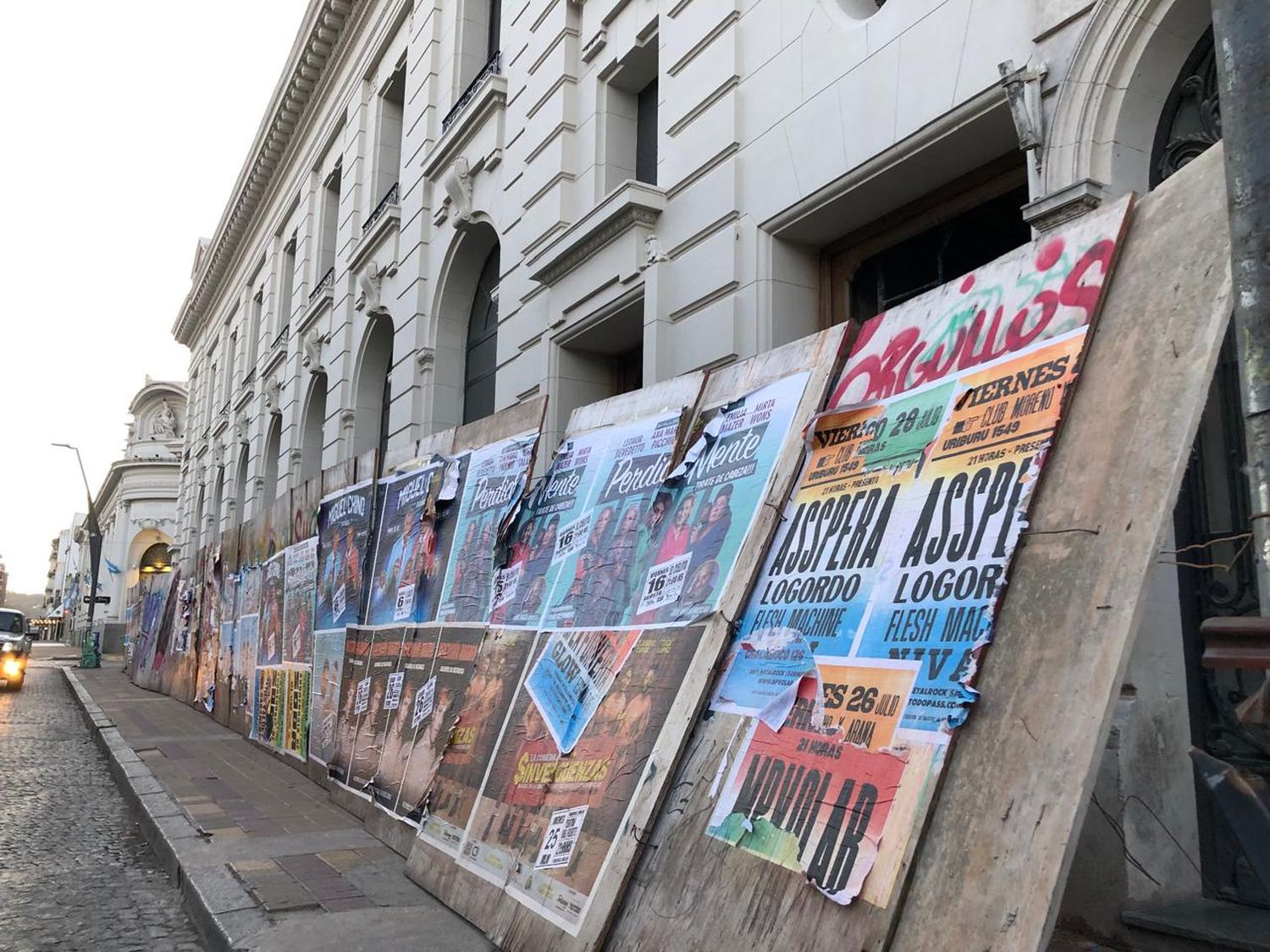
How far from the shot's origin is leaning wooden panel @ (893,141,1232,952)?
2.27 metres

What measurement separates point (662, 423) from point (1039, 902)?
297cm

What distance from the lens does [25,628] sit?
72.0 ft

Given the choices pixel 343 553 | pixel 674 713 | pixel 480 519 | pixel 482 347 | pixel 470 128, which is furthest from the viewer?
pixel 482 347

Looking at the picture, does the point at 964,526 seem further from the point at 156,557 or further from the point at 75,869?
the point at 156,557

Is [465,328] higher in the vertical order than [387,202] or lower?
lower

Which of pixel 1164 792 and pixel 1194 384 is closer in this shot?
pixel 1194 384

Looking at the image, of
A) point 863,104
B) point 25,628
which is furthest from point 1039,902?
point 25,628

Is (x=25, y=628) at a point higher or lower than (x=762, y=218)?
lower

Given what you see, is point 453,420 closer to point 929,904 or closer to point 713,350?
point 713,350

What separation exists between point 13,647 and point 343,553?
15.3m

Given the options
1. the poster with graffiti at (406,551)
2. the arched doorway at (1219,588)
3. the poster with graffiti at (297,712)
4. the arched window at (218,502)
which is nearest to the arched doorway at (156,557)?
the arched window at (218,502)

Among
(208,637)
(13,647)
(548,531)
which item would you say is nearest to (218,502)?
(13,647)

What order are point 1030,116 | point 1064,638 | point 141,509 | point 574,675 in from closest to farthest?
point 1064,638 < point 574,675 < point 1030,116 < point 141,509

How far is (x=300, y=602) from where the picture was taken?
9.60 m
